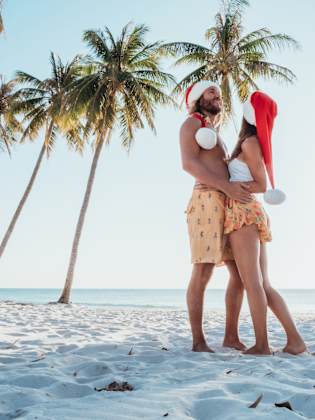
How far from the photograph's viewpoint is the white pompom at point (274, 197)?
9.16 feet

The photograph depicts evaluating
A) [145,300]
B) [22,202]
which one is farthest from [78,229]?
[145,300]

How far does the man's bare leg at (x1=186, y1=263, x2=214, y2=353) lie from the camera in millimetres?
Result: 2906

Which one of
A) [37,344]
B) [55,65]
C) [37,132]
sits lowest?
[37,344]

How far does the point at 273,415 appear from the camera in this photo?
1.39 meters

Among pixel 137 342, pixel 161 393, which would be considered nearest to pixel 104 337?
pixel 137 342

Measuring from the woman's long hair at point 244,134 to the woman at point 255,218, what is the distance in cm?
1

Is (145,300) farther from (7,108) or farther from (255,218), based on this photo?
(255,218)

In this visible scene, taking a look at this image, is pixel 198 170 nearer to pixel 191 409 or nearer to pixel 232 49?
pixel 191 409

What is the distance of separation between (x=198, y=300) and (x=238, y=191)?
86cm

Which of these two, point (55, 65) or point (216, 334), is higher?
point (55, 65)

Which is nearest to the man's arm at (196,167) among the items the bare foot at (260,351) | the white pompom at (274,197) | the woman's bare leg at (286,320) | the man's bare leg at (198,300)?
the white pompom at (274,197)

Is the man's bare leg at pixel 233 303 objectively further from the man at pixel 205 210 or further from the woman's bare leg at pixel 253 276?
the woman's bare leg at pixel 253 276

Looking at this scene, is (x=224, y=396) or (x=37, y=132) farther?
(x=37, y=132)

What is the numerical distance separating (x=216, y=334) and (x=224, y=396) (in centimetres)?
271
